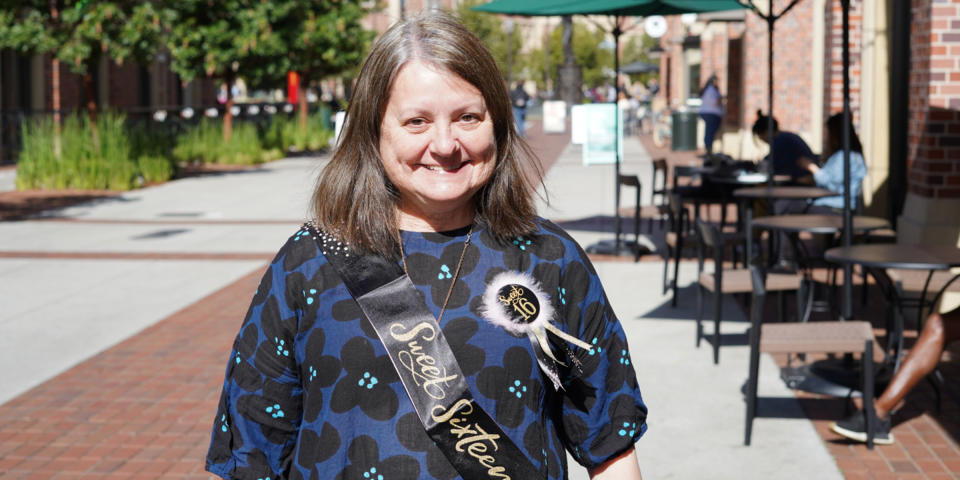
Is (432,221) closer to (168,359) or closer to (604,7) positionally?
(168,359)

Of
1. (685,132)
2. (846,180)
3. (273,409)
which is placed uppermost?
(685,132)

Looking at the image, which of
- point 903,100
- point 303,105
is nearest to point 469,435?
point 903,100

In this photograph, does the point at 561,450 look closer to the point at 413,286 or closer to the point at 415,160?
the point at 413,286

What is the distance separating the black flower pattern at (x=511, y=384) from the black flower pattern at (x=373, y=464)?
171 millimetres

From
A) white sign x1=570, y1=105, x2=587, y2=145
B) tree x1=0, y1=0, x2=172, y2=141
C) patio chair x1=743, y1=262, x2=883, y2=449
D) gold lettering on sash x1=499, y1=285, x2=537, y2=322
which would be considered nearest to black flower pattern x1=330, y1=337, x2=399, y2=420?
gold lettering on sash x1=499, y1=285, x2=537, y2=322

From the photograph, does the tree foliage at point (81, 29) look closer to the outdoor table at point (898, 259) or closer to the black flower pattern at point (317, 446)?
the outdoor table at point (898, 259)

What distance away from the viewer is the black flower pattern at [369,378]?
1.96m

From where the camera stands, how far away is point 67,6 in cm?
1959

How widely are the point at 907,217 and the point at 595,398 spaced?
7366 millimetres

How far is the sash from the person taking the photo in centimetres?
193

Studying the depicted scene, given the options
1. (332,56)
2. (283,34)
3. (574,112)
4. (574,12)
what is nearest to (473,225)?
(574,12)

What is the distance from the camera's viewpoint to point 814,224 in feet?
24.0

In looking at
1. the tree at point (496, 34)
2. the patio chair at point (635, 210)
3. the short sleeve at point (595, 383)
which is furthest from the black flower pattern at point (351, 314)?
the tree at point (496, 34)

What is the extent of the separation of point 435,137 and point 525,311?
13.4 inches
